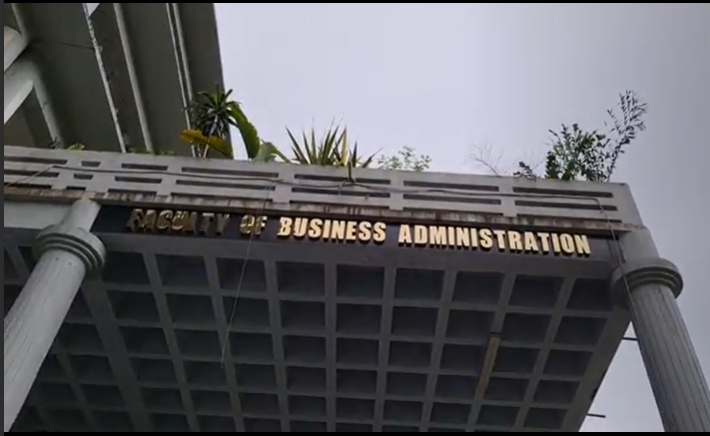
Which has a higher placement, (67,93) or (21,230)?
(67,93)

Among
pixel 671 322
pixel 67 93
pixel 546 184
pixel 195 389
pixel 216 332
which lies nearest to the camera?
pixel 671 322

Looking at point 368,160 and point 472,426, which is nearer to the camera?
point 368,160

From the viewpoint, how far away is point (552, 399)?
11.1 metres

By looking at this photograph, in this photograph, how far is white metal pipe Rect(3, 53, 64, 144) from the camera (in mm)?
14148

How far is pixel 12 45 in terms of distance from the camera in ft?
46.6

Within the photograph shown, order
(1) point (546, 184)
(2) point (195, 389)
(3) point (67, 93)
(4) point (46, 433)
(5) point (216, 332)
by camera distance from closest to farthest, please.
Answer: (1) point (546, 184) < (5) point (216, 332) < (2) point (195, 389) < (4) point (46, 433) < (3) point (67, 93)

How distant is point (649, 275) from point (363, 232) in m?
3.54

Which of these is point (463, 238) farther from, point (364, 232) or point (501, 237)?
point (364, 232)

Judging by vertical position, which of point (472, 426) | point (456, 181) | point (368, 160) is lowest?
point (472, 426)

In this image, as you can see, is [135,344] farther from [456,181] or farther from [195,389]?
[456,181]

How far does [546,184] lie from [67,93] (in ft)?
36.7

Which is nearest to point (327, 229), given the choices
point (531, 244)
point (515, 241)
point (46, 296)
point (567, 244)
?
point (515, 241)

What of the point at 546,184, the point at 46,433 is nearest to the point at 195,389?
the point at 46,433

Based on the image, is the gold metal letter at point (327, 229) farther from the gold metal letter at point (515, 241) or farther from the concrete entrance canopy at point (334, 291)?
the gold metal letter at point (515, 241)
